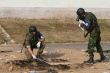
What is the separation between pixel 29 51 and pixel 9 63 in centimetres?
71

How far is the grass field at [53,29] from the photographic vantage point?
22.3 metres

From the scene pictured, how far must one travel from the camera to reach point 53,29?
24453 mm

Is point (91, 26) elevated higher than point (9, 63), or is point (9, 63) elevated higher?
point (91, 26)

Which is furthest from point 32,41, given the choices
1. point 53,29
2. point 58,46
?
point 53,29

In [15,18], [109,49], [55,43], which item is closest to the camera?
[109,49]

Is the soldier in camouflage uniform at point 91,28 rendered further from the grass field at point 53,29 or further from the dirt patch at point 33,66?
the grass field at point 53,29

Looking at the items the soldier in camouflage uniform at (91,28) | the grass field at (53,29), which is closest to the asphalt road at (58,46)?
the grass field at (53,29)

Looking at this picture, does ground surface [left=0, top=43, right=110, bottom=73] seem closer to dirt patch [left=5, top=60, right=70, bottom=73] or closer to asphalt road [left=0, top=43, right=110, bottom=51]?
dirt patch [left=5, top=60, right=70, bottom=73]

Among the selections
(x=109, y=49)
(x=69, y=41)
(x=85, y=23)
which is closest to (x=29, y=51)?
(x=85, y=23)

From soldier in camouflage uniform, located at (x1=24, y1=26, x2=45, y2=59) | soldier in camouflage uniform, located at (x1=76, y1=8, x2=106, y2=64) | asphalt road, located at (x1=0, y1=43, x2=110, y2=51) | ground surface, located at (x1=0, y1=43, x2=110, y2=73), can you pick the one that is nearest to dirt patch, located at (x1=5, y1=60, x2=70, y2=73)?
ground surface, located at (x1=0, y1=43, x2=110, y2=73)

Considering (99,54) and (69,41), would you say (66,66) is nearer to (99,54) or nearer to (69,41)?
(99,54)

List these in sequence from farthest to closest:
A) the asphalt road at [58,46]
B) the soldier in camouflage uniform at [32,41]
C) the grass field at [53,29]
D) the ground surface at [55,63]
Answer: the grass field at [53,29] < the asphalt road at [58,46] < the soldier in camouflage uniform at [32,41] < the ground surface at [55,63]

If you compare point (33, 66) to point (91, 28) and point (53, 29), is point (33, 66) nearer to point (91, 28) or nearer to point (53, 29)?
point (91, 28)

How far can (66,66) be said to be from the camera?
573 inches
